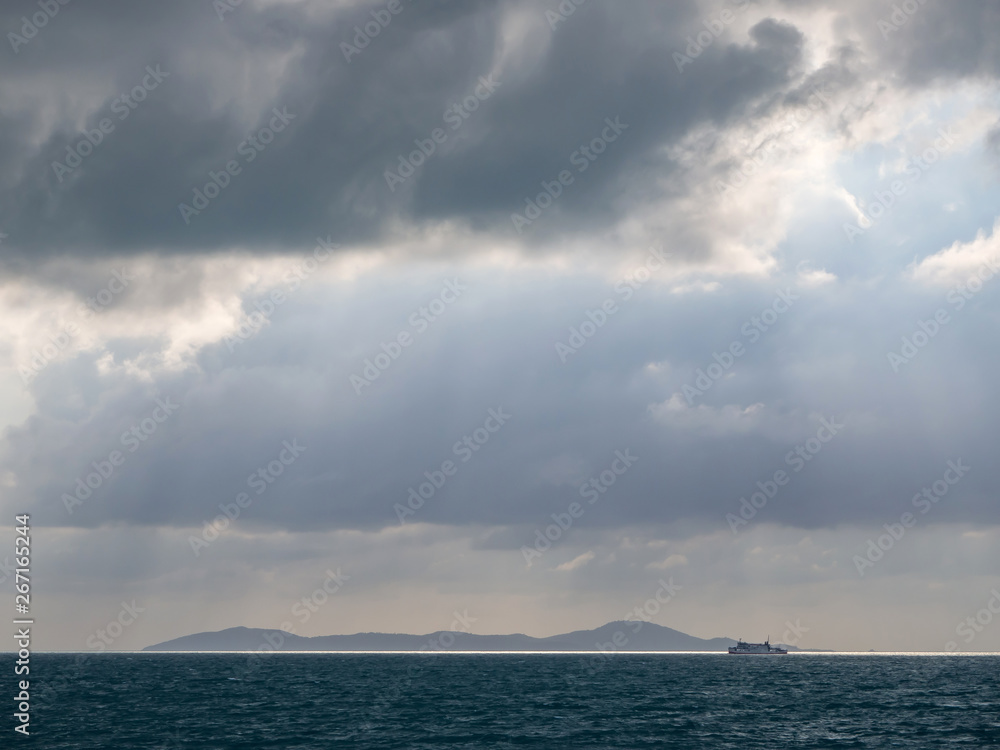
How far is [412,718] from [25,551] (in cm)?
5873

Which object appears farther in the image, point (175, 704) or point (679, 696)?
point (679, 696)

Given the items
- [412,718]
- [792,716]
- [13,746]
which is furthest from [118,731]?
[792,716]

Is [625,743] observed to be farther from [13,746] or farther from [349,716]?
[13,746]

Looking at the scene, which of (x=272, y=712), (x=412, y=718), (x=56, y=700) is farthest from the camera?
(x=56, y=700)

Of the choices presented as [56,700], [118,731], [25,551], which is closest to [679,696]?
[118,731]

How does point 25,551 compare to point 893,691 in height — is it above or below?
above

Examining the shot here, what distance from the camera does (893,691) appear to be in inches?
6476

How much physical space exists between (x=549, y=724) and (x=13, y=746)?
Result: 5468cm

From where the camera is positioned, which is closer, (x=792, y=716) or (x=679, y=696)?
(x=792, y=716)

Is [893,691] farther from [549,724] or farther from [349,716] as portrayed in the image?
[349,716]

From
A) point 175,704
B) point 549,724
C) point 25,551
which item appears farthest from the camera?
point 175,704

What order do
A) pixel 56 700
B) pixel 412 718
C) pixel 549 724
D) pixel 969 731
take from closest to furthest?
1. pixel 969 731
2. pixel 549 724
3. pixel 412 718
4. pixel 56 700

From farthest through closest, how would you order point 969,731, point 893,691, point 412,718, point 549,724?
point 893,691
point 412,718
point 549,724
point 969,731

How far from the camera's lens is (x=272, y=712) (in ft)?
399
